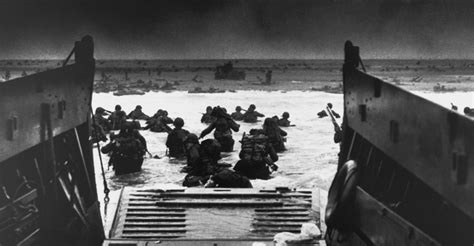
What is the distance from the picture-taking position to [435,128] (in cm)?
368

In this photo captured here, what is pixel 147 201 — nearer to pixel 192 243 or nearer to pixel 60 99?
pixel 192 243

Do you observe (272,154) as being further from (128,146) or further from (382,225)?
(382,225)

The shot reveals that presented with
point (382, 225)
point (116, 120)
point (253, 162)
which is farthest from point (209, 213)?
point (116, 120)

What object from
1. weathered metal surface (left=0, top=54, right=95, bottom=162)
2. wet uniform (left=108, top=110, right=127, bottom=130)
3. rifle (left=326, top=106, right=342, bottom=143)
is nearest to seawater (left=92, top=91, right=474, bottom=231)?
rifle (left=326, top=106, right=342, bottom=143)

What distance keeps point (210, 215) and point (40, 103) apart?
9.63ft

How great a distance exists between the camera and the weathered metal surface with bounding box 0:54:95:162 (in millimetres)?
4551

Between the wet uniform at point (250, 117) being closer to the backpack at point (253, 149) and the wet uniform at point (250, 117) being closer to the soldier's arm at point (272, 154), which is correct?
the soldier's arm at point (272, 154)

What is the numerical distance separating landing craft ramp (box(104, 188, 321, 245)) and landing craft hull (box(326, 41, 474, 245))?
110 cm

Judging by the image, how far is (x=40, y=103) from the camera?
521 cm

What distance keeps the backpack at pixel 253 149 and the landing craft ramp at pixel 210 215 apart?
3084 mm

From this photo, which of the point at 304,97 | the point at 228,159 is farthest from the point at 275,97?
the point at 228,159

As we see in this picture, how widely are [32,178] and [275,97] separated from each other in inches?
1179

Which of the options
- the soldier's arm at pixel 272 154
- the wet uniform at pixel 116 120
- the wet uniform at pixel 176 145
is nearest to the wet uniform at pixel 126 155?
the wet uniform at pixel 176 145

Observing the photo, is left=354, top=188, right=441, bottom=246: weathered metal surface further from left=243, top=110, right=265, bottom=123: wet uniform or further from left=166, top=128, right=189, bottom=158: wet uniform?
left=243, top=110, right=265, bottom=123: wet uniform
